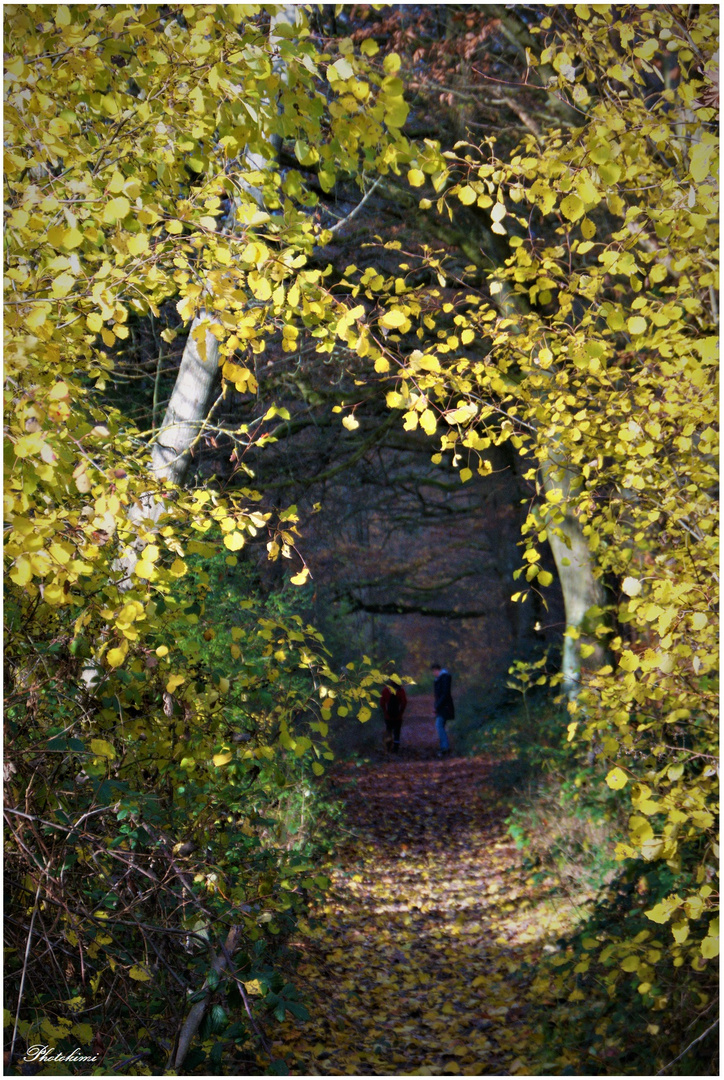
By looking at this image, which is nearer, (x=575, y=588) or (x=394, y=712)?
(x=575, y=588)

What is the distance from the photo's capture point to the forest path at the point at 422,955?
→ 14.4ft

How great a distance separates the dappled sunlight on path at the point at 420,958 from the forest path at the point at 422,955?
1cm

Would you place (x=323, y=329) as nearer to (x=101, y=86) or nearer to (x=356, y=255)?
(x=101, y=86)

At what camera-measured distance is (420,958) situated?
5.70 m

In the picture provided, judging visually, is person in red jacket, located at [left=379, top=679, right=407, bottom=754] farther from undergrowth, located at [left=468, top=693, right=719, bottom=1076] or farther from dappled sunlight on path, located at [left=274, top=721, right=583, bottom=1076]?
undergrowth, located at [left=468, top=693, right=719, bottom=1076]

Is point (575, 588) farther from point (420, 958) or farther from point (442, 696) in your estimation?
point (442, 696)

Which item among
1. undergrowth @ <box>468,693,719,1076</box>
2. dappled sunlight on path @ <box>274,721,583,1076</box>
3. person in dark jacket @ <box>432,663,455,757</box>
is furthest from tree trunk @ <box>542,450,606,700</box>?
person in dark jacket @ <box>432,663,455,757</box>

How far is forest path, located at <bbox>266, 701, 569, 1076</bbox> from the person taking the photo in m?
4.38

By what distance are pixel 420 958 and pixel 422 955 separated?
6cm

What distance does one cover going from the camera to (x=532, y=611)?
13891 millimetres

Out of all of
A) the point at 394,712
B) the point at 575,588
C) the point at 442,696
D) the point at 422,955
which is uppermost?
the point at 575,588

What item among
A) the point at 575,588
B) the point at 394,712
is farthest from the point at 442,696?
the point at 575,588

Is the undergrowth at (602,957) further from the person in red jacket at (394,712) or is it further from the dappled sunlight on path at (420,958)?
the person in red jacket at (394,712)

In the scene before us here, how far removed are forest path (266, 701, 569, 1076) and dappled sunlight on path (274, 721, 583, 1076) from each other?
0.03 ft
